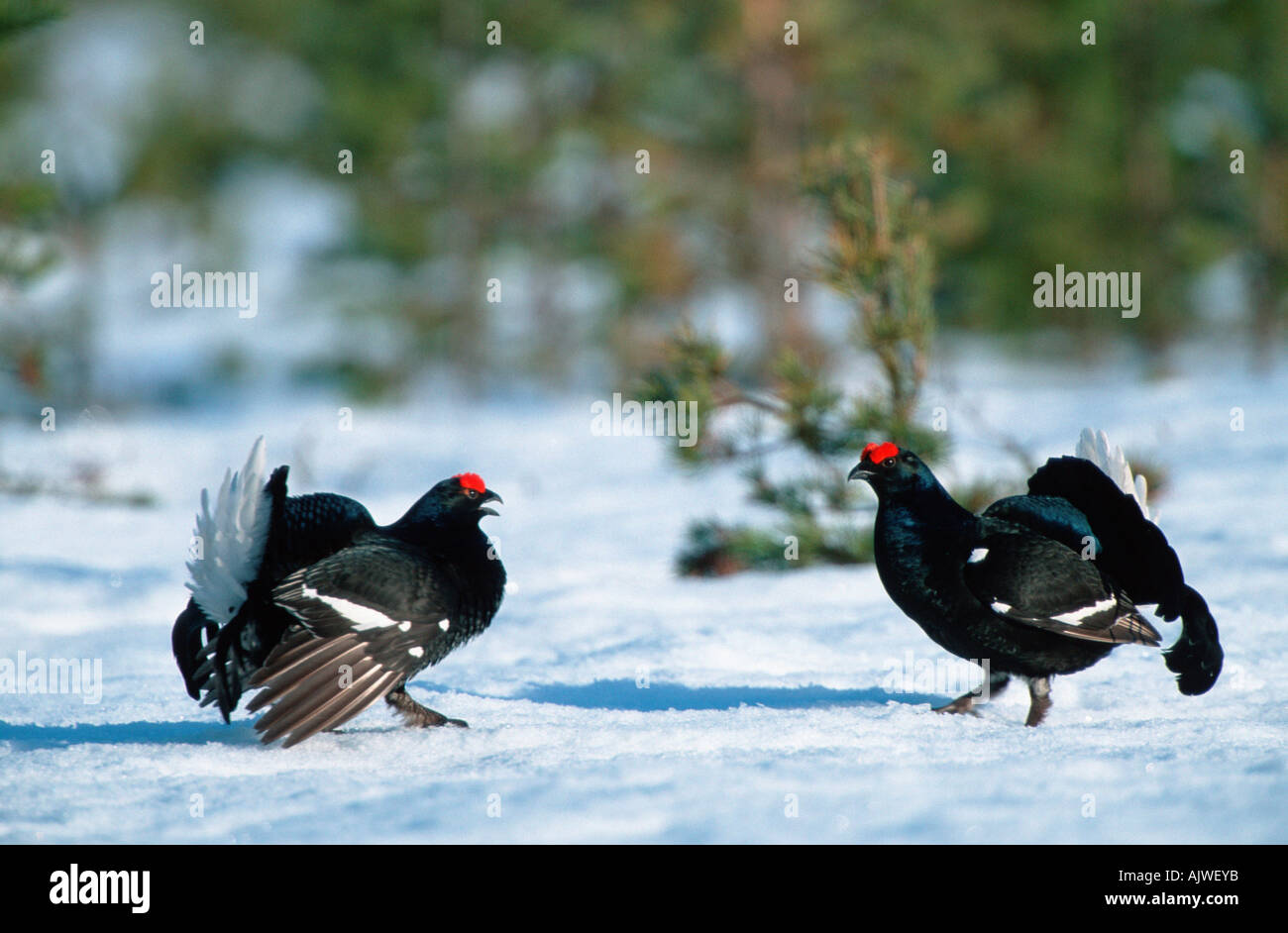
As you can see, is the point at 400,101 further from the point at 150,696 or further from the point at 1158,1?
the point at 150,696

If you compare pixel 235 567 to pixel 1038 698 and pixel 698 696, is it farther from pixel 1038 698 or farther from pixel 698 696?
pixel 1038 698

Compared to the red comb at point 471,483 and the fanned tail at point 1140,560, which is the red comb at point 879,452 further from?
the red comb at point 471,483

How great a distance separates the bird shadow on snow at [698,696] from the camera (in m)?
3.41

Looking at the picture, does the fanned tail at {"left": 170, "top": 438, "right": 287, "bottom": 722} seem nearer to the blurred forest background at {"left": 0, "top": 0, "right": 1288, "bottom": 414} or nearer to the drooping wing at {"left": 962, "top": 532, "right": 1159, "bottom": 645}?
the drooping wing at {"left": 962, "top": 532, "right": 1159, "bottom": 645}

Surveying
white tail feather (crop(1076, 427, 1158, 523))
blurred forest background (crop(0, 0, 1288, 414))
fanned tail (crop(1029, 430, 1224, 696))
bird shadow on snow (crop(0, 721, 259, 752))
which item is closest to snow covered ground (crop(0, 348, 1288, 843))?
bird shadow on snow (crop(0, 721, 259, 752))

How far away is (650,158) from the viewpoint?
549 inches

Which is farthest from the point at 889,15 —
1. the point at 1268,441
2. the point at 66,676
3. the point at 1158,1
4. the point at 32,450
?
the point at 66,676

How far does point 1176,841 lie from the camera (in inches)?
88.9

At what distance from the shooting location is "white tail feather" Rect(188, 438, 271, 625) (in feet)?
9.68

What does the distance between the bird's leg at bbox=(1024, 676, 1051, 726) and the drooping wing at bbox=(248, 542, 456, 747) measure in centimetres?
143

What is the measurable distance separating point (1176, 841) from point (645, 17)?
37.3ft

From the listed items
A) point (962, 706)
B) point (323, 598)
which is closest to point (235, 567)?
point (323, 598)

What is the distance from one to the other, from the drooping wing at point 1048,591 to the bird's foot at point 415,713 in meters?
1.32
